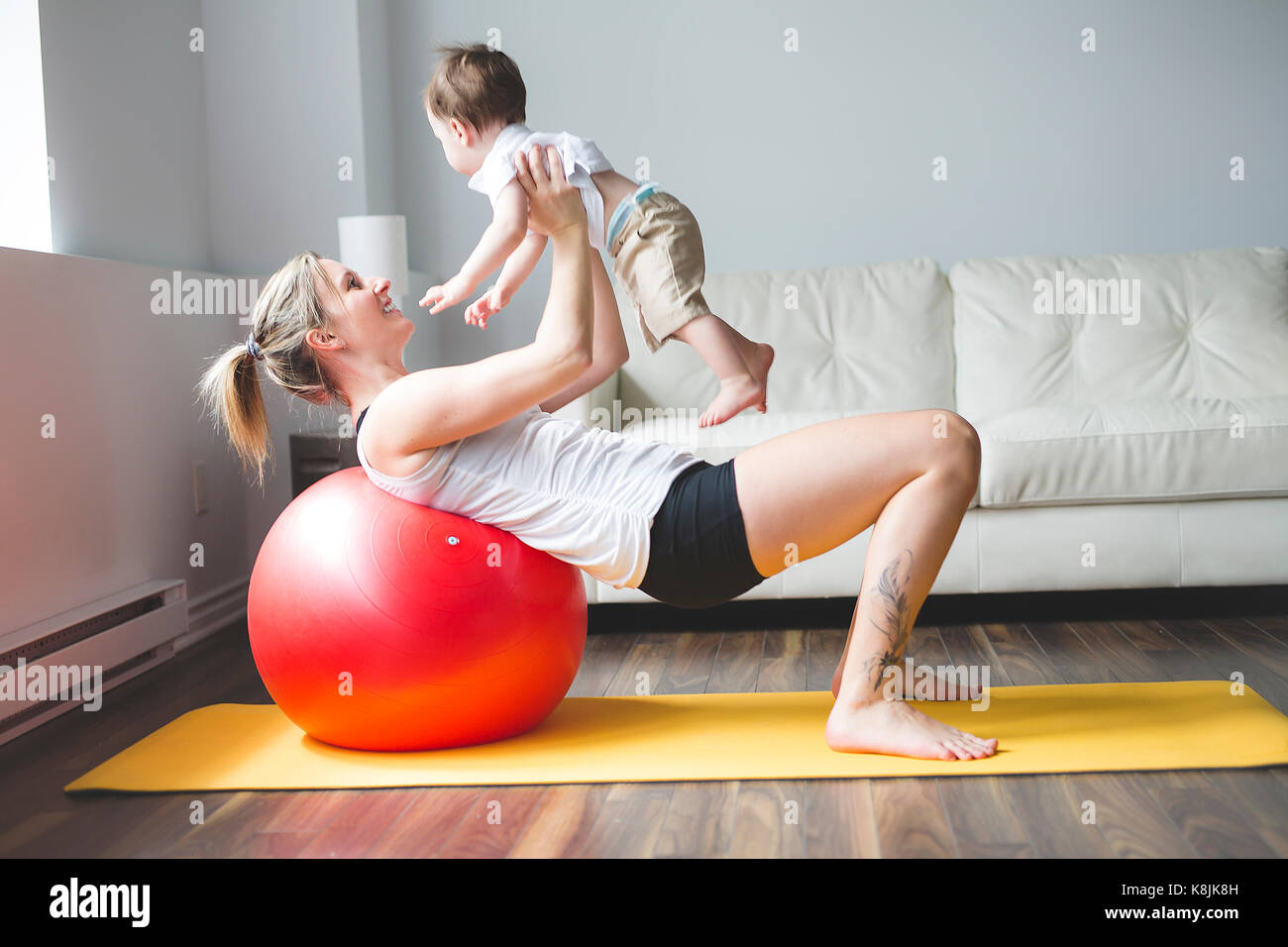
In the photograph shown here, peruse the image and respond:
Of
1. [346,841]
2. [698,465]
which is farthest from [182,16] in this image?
[346,841]

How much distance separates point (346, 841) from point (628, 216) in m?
1.10

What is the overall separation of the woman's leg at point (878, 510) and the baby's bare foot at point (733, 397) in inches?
4.3

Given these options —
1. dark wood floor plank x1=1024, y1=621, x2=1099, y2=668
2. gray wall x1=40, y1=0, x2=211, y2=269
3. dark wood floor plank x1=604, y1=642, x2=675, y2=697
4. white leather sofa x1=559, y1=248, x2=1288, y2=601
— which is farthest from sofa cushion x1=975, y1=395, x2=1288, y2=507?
gray wall x1=40, y1=0, x2=211, y2=269

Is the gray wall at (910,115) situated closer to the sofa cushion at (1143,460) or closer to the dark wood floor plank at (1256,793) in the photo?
the sofa cushion at (1143,460)

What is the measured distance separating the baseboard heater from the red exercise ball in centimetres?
68

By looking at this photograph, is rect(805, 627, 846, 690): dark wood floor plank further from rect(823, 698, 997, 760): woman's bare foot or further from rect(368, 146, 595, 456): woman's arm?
rect(368, 146, 595, 456): woman's arm

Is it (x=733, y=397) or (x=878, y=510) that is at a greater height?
(x=733, y=397)

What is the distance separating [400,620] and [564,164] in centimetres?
81

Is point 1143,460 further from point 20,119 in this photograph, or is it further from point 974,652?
point 20,119

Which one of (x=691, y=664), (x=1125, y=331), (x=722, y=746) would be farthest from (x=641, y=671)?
(x=1125, y=331)

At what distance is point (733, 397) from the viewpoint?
191cm

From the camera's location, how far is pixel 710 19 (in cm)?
387

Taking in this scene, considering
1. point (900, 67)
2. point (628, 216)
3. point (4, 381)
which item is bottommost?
point (4, 381)
